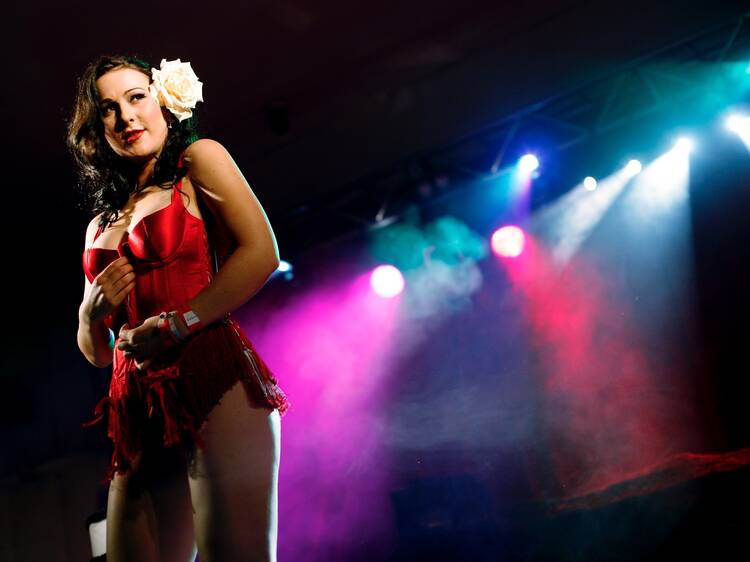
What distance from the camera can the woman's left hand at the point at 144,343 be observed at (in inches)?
40.8

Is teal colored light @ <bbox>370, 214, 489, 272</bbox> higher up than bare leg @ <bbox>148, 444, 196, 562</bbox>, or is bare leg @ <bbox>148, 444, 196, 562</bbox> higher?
teal colored light @ <bbox>370, 214, 489, 272</bbox>

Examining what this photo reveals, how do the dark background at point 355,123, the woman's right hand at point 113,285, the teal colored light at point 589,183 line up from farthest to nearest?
the teal colored light at point 589,183 → the dark background at point 355,123 → the woman's right hand at point 113,285

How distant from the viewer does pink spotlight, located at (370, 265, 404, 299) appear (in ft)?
23.0

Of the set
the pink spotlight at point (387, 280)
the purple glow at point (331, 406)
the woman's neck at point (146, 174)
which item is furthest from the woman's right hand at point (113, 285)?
the pink spotlight at point (387, 280)

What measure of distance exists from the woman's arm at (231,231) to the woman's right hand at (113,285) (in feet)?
A: 0.52

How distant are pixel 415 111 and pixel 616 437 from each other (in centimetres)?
361

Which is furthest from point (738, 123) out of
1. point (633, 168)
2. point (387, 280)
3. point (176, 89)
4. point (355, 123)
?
point (176, 89)

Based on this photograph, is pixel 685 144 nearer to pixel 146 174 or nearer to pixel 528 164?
pixel 528 164

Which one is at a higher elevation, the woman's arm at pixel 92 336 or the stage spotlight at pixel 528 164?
the stage spotlight at pixel 528 164

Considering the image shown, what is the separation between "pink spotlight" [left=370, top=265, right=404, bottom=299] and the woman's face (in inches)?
226

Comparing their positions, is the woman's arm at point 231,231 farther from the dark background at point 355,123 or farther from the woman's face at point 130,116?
the dark background at point 355,123

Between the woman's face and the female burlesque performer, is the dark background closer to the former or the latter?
the woman's face

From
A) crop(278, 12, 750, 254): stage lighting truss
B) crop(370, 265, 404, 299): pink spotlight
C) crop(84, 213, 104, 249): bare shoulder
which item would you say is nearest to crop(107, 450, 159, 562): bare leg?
crop(84, 213, 104, 249): bare shoulder

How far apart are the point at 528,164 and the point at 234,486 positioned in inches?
219
